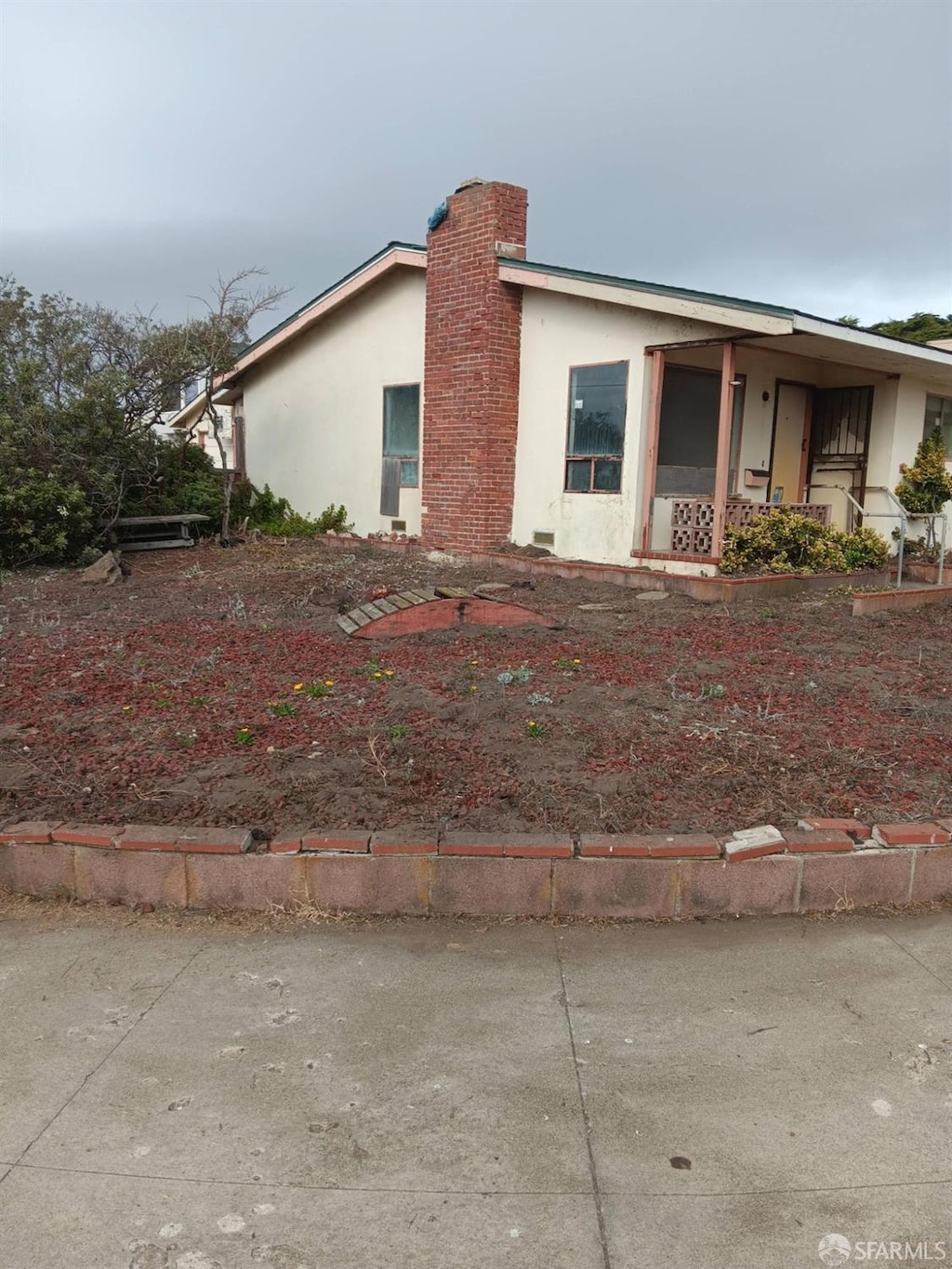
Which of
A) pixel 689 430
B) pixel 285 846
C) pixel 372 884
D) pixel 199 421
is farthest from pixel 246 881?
pixel 199 421

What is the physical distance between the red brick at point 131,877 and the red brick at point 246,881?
63 millimetres

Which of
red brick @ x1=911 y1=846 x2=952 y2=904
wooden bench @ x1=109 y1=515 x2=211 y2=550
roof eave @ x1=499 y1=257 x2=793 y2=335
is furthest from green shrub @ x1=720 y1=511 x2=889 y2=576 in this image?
wooden bench @ x1=109 y1=515 x2=211 y2=550

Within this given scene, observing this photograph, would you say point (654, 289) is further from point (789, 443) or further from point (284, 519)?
point (284, 519)

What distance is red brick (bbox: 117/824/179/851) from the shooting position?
386cm

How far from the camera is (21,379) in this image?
40.7 ft

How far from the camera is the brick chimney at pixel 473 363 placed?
1224 centimetres

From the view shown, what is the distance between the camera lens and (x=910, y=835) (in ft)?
13.1

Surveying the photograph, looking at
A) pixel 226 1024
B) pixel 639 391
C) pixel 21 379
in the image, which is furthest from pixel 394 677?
pixel 21 379

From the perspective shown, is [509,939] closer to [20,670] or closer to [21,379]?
[20,670]

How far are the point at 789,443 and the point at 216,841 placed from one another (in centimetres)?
1153

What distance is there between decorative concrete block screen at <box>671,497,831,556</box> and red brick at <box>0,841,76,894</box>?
27.0ft

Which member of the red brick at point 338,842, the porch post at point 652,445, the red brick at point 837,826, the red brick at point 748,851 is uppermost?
the porch post at point 652,445

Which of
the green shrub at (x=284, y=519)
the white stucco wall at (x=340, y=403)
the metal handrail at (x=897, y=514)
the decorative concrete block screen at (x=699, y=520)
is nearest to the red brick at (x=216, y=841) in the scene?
the decorative concrete block screen at (x=699, y=520)

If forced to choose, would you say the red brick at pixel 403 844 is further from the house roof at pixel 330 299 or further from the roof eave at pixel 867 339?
the house roof at pixel 330 299
